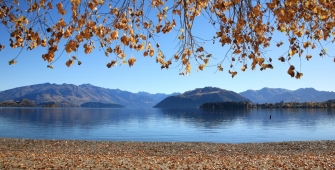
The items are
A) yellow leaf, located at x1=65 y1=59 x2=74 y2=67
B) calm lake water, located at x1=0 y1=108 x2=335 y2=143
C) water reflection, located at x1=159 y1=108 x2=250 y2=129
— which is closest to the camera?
yellow leaf, located at x1=65 y1=59 x2=74 y2=67

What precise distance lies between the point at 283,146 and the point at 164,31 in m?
27.4

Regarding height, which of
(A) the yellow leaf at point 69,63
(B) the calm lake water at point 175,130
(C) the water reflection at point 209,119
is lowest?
(B) the calm lake water at point 175,130

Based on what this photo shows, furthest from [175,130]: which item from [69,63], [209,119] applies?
[69,63]

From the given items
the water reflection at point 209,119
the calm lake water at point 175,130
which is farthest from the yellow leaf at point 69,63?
the water reflection at point 209,119

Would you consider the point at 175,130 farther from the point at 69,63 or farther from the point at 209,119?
the point at 69,63

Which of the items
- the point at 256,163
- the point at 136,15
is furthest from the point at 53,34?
the point at 256,163

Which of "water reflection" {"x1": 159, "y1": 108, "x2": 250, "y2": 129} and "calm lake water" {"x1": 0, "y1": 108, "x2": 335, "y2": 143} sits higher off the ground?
"water reflection" {"x1": 159, "y1": 108, "x2": 250, "y2": 129}

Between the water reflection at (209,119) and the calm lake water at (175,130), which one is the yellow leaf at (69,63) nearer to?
the calm lake water at (175,130)

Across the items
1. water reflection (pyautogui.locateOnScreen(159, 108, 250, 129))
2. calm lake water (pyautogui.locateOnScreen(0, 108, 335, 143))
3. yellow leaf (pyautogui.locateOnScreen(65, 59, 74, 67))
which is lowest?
calm lake water (pyautogui.locateOnScreen(0, 108, 335, 143))

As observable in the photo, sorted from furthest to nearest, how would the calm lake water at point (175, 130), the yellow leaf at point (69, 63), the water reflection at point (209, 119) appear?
the water reflection at point (209, 119) → the calm lake water at point (175, 130) → the yellow leaf at point (69, 63)

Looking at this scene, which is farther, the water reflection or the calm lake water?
the water reflection

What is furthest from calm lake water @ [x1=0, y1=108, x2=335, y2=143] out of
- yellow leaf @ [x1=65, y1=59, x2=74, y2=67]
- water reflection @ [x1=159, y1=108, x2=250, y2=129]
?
yellow leaf @ [x1=65, y1=59, x2=74, y2=67]

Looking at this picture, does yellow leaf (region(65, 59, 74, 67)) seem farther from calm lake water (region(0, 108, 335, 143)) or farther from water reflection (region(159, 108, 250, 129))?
water reflection (region(159, 108, 250, 129))

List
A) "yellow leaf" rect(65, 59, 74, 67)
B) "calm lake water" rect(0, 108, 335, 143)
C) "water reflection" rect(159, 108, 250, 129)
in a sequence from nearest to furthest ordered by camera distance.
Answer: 1. "yellow leaf" rect(65, 59, 74, 67)
2. "calm lake water" rect(0, 108, 335, 143)
3. "water reflection" rect(159, 108, 250, 129)
